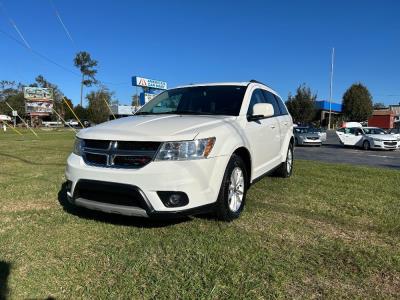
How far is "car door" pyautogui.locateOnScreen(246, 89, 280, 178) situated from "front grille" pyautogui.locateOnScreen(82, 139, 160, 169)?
1632 millimetres

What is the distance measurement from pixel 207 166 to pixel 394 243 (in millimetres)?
2066

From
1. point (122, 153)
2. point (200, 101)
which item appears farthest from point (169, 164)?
point (200, 101)

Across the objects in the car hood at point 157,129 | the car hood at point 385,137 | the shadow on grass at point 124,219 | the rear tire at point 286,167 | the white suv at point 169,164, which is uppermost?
the car hood at point 157,129

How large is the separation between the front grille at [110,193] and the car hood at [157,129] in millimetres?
498

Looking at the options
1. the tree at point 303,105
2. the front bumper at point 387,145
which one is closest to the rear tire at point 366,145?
the front bumper at point 387,145

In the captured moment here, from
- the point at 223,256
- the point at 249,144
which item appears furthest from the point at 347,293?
the point at 249,144

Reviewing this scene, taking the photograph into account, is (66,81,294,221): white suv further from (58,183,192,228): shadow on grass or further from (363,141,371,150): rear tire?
(363,141,371,150): rear tire

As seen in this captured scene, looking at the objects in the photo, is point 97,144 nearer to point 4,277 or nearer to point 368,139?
point 4,277

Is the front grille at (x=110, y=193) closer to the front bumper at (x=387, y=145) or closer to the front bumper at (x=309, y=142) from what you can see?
the front bumper at (x=387, y=145)

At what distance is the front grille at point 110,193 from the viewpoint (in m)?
3.96

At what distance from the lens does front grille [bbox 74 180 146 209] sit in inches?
156

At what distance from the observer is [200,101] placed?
18.8ft

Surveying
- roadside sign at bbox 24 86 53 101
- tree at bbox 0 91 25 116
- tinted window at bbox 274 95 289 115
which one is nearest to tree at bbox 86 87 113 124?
roadside sign at bbox 24 86 53 101

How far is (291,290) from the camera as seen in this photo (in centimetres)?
301
